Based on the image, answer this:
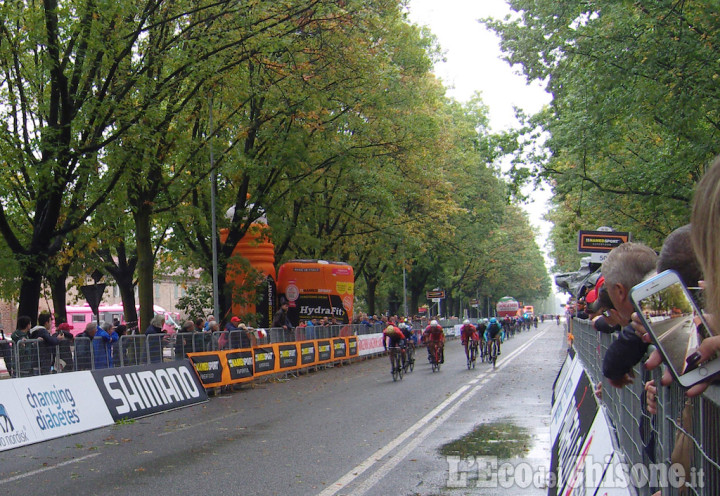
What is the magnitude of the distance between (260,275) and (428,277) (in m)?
38.4

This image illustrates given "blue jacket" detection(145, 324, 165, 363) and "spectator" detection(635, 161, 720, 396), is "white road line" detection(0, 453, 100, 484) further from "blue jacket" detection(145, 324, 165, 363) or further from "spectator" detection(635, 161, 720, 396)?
"spectator" detection(635, 161, 720, 396)

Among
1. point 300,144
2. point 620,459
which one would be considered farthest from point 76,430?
point 300,144

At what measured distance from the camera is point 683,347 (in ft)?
7.88

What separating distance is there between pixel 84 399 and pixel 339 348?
17.7 metres

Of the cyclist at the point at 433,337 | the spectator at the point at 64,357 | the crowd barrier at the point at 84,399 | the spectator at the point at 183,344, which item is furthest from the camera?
the cyclist at the point at 433,337

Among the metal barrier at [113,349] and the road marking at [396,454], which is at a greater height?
the metal barrier at [113,349]

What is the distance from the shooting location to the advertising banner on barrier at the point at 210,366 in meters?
18.5

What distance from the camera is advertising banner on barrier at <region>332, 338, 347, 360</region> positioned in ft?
98.9

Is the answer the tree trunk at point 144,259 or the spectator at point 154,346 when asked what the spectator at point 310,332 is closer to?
the tree trunk at point 144,259

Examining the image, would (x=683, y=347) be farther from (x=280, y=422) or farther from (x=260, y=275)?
(x=260, y=275)

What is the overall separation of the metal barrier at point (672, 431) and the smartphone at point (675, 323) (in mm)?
71

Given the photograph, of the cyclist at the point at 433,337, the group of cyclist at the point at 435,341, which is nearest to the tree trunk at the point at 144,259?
the group of cyclist at the point at 435,341

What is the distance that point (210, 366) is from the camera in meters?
19.1

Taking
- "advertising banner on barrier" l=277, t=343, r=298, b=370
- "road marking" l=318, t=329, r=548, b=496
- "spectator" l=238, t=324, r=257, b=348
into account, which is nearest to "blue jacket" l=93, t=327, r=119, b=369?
"road marking" l=318, t=329, r=548, b=496
